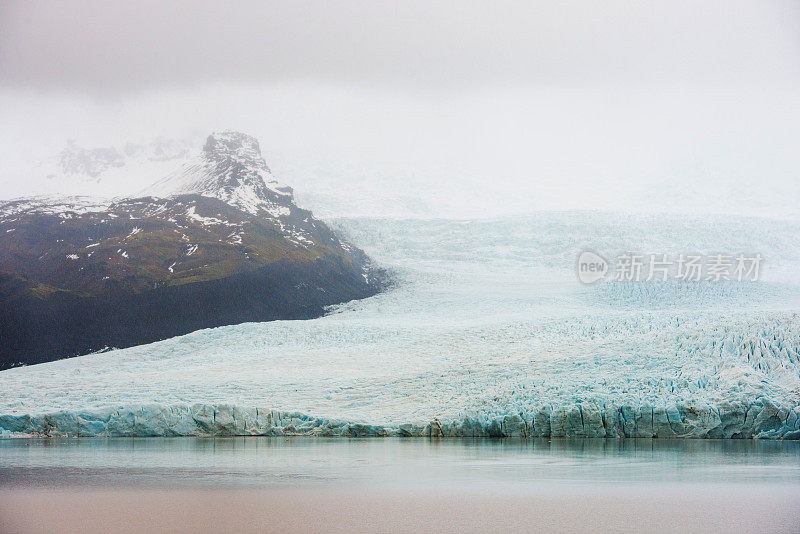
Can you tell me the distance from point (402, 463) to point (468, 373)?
5309 mm

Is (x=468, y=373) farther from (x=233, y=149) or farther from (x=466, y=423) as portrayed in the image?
(x=233, y=149)

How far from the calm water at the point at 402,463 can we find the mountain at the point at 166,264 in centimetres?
882

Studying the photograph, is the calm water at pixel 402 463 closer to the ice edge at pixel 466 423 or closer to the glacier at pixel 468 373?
the ice edge at pixel 466 423

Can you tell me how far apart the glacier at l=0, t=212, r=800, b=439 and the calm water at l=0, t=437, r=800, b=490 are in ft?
1.77

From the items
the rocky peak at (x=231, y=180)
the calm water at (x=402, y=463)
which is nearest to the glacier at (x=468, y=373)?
the calm water at (x=402, y=463)

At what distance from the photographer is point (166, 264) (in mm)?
20969

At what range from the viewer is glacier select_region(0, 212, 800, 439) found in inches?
431

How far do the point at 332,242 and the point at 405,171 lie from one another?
8071 mm

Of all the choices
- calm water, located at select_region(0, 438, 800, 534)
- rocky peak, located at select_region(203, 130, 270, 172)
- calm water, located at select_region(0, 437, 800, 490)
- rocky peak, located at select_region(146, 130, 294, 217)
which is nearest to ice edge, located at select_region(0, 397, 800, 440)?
calm water, located at select_region(0, 437, 800, 490)

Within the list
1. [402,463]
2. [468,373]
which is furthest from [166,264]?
[402,463]

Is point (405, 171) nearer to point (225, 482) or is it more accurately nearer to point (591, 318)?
point (591, 318)

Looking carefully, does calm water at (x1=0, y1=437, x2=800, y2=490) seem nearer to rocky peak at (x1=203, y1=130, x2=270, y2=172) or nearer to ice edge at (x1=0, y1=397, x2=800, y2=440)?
ice edge at (x1=0, y1=397, x2=800, y2=440)

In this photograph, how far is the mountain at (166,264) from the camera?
19656 mm

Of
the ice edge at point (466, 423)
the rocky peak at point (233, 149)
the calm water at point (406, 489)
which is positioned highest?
A: the rocky peak at point (233, 149)
